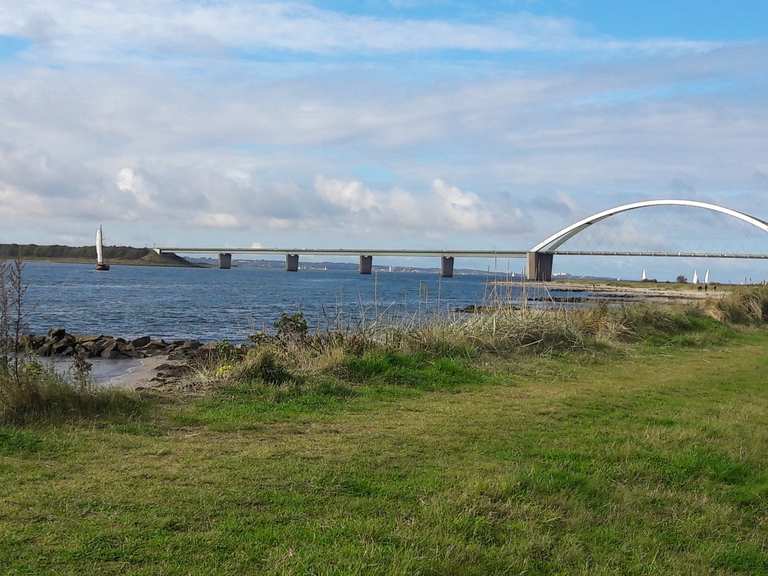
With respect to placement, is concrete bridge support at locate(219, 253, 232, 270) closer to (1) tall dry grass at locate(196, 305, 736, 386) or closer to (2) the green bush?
(1) tall dry grass at locate(196, 305, 736, 386)

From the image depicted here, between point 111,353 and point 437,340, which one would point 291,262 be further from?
point 437,340

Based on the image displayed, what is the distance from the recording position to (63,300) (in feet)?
148

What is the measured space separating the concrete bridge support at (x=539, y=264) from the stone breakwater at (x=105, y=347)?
79855 mm

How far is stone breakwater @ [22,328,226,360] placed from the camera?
19859mm

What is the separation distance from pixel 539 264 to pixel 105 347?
8683 centimetres

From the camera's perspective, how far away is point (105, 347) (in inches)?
810

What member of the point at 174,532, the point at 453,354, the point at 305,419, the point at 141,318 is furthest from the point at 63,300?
the point at 174,532

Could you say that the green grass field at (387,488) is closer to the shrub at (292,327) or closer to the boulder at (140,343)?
the shrub at (292,327)

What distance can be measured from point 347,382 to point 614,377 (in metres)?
4.64

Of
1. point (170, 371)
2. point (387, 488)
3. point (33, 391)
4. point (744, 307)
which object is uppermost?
point (33, 391)

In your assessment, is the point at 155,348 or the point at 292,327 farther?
the point at 155,348

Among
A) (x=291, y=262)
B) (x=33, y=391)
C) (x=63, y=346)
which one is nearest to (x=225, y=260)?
(x=291, y=262)

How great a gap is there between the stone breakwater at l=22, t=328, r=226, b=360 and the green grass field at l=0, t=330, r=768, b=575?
40.4 feet

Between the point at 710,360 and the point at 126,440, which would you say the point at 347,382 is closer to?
the point at 126,440
